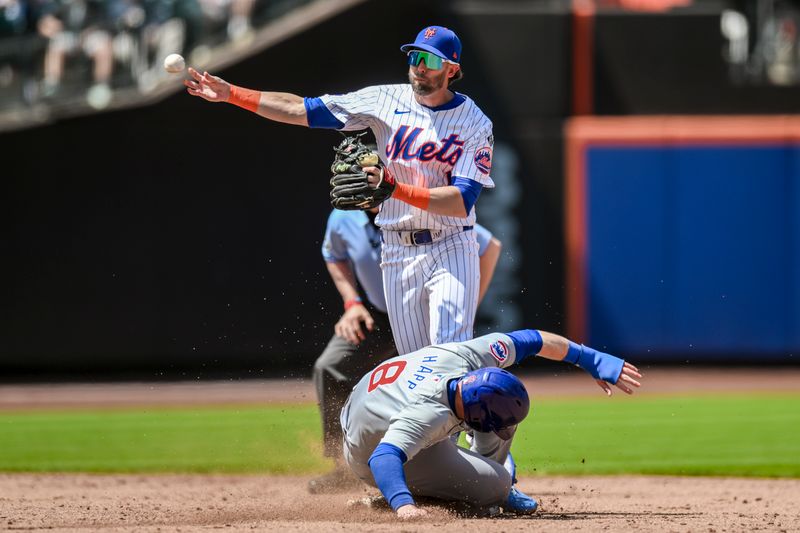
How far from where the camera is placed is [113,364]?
499 inches

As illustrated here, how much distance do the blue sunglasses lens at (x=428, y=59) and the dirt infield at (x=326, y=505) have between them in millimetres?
1903

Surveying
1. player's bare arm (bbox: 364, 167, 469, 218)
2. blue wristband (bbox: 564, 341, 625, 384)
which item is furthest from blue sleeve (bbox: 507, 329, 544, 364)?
player's bare arm (bbox: 364, 167, 469, 218)

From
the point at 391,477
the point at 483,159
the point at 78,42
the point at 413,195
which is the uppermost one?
the point at 78,42

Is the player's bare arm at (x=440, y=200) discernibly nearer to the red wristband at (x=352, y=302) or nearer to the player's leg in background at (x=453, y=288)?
the player's leg in background at (x=453, y=288)

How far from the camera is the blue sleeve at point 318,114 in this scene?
5281mm

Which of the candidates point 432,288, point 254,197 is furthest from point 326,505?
point 254,197

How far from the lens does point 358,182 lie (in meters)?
4.81

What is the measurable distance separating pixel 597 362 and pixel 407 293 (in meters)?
0.95

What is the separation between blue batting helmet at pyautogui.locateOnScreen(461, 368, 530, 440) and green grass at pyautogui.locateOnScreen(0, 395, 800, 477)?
2143 millimetres

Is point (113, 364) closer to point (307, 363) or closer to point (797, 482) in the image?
point (307, 363)

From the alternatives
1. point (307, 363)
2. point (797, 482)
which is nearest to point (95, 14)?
point (307, 363)

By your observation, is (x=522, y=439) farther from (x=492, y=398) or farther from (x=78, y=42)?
(x=78, y=42)

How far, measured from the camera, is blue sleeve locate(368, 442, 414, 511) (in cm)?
435

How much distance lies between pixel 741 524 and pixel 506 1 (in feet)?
31.7
